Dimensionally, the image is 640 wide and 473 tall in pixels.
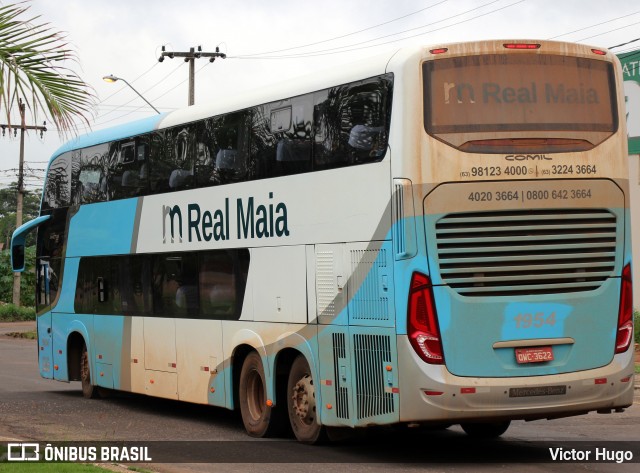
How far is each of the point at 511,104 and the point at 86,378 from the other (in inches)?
419

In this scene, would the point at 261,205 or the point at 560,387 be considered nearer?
the point at 560,387

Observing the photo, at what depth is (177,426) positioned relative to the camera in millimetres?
16359

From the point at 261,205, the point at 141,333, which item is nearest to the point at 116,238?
the point at 141,333

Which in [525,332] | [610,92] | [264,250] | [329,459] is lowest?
[329,459]

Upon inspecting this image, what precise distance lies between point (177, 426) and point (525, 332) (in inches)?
235

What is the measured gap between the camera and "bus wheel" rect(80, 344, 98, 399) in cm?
2030

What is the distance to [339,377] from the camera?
1280 centimetres

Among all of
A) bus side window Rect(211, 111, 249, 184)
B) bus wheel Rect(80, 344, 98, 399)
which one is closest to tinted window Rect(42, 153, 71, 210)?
bus wheel Rect(80, 344, 98, 399)

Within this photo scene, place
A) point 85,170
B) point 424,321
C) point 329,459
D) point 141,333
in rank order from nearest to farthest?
1. point 424,321
2. point 329,459
3. point 141,333
4. point 85,170

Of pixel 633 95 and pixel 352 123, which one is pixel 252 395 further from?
pixel 633 95

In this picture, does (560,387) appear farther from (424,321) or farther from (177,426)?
(177,426)

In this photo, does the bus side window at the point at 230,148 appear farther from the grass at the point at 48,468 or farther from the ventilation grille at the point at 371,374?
the grass at the point at 48,468

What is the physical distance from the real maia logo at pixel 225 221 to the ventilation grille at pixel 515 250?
2700mm

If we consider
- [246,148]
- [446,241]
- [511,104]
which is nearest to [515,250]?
[446,241]
